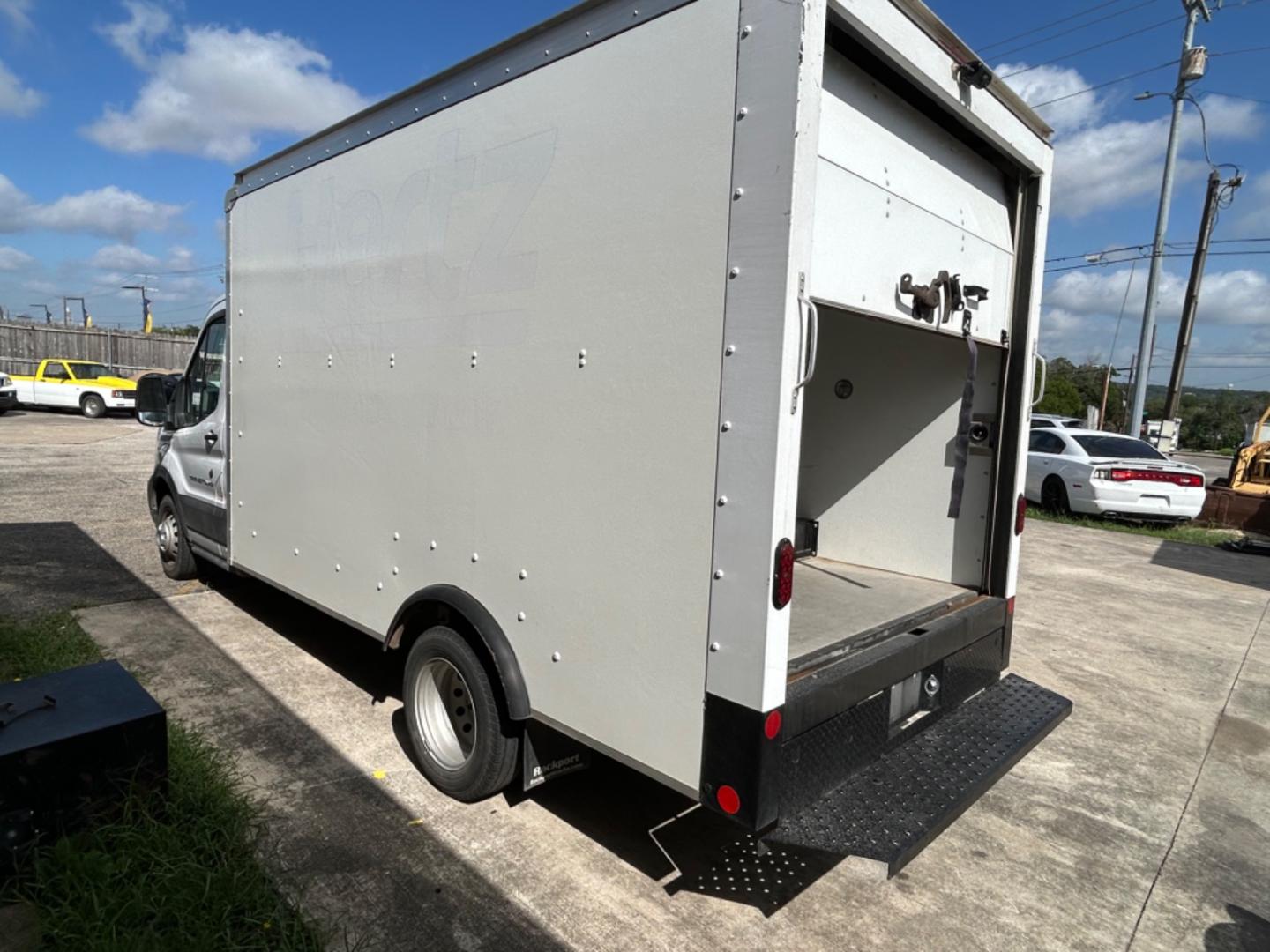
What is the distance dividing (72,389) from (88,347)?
830cm

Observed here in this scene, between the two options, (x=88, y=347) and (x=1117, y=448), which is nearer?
(x=1117, y=448)

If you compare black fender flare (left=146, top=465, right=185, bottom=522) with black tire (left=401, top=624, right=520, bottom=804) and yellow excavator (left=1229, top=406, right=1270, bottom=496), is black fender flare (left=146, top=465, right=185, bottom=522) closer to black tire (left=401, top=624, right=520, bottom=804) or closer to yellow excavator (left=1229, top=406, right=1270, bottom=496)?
black tire (left=401, top=624, right=520, bottom=804)

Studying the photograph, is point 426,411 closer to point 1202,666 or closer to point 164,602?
point 164,602

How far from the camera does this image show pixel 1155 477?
11219mm

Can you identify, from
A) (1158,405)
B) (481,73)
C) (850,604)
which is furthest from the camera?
(1158,405)

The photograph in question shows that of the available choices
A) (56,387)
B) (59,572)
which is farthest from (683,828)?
(56,387)

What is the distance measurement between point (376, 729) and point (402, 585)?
3.04 ft

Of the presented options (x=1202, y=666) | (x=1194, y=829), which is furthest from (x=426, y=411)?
(x=1202, y=666)

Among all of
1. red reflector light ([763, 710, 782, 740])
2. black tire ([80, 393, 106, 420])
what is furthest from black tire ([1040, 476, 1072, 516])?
black tire ([80, 393, 106, 420])

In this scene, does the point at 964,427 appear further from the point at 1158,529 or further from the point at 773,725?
the point at 1158,529

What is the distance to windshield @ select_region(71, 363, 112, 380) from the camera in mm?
21438

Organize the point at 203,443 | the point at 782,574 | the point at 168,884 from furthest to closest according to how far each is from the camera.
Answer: the point at 203,443 < the point at 168,884 < the point at 782,574

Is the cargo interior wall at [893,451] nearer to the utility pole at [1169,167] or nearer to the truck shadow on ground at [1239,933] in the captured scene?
the truck shadow on ground at [1239,933]

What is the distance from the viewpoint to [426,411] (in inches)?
122
